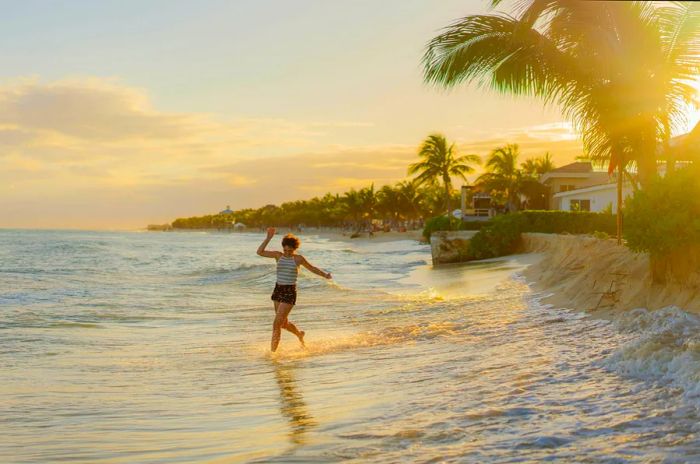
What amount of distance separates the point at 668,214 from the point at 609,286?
2.00 metres

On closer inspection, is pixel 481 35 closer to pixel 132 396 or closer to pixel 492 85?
pixel 492 85

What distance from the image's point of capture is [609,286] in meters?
11.8

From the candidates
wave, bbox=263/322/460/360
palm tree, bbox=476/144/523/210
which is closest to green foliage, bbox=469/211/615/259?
wave, bbox=263/322/460/360

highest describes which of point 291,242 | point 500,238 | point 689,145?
point 689,145

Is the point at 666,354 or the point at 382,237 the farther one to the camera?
the point at 382,237

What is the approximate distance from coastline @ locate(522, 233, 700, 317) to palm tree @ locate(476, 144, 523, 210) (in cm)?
4932

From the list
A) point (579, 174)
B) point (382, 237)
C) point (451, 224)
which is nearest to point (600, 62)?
point (451, 224)

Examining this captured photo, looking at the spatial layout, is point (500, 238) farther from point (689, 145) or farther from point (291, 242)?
point (291, 242)

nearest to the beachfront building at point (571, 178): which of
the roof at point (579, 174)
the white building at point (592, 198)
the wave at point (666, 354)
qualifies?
the roof at point (579, 174)

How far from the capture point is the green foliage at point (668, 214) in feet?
32.9

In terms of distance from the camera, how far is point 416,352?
881 centimetres

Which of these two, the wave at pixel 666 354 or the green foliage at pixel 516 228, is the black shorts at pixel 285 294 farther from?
the green foliage at pixel 516 228

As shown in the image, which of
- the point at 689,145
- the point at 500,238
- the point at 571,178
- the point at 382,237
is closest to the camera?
the point at 689,145

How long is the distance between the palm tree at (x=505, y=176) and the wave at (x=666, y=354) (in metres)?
57.8
